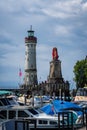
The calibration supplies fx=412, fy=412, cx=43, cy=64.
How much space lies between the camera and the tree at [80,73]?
352 feet

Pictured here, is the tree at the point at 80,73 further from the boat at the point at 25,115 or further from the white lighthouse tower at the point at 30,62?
the boat at the point at 25,115

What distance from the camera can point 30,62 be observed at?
148125mm

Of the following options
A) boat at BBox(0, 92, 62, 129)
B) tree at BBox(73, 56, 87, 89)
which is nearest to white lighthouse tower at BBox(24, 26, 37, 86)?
tree at BBox(73, 56, 87, 89)

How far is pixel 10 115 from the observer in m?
28.3

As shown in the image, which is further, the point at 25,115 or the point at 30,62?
the point at 30,62

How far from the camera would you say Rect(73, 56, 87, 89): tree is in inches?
4222

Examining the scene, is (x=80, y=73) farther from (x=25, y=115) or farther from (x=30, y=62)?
(x=25, y=115)

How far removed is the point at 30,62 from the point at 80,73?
139 ft

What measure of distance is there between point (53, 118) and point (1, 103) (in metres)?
3.91

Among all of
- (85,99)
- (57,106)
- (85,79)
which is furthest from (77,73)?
(57,106)

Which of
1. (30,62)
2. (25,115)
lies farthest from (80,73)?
(25,115)

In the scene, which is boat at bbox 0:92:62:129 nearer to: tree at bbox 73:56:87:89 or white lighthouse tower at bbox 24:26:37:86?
tree at bbox 73:56:87:89

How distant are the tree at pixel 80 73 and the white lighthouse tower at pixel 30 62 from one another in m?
38.2

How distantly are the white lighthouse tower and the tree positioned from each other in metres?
38.2
